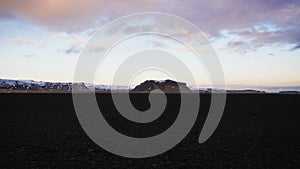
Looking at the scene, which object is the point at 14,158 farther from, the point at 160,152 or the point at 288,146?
the point at 288,146

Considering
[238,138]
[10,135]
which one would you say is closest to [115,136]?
[10,135]

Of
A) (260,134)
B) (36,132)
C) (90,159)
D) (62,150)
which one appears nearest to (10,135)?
(36,132)

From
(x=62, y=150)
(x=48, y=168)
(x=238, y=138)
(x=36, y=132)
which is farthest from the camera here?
(x=36, y=132)

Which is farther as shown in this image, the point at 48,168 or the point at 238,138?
the point at 238,138

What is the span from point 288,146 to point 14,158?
45.3 feet

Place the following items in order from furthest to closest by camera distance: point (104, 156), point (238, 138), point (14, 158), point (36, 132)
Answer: point (36, 132) → point (238, 138) → point (104, 156) → point (14, 158)

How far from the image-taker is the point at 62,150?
13.3 metres

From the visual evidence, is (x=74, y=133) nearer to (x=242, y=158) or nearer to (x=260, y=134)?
(x=242, y=158)

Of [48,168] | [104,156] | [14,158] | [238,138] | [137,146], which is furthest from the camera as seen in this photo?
[238,138]

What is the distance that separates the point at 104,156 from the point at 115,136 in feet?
17.1

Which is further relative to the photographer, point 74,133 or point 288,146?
point 74,133

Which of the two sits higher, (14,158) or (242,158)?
(14,158)

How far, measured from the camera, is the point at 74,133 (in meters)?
18.7

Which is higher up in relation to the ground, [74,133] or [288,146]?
[74,133]
